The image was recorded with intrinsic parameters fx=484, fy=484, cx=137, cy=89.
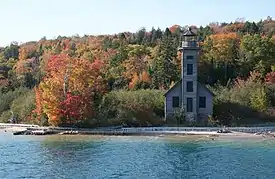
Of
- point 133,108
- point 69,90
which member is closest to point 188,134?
point 133,108

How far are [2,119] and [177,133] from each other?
79.6 ft

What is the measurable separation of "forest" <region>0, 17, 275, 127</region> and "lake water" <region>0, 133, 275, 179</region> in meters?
7.40

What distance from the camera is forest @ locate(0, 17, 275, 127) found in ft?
165

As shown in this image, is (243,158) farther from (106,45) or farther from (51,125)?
(106,45)

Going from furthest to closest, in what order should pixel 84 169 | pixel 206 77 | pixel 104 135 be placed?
pixel 206 77
pixel 104 135
pixel 84 169

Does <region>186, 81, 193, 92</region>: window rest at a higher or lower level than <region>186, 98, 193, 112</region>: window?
higher

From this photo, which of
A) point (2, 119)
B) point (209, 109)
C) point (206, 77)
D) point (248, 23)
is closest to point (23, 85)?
point (2, 119)

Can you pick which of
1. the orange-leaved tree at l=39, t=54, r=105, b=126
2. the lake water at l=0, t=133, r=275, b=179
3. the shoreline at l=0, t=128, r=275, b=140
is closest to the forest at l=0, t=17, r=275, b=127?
the orange-leaved tree at l=39, t=54, r=105, b=126

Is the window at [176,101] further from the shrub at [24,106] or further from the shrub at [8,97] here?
the shrub at [8,97]

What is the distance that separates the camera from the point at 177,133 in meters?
46.3

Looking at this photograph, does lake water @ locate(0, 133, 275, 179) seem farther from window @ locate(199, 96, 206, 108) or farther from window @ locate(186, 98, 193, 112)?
window @ locate(199, 96, 206, 108)

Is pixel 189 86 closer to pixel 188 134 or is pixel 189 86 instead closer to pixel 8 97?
pixel 188 134

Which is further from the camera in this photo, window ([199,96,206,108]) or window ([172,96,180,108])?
window ([172,96,180,108])

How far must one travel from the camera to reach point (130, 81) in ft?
216
